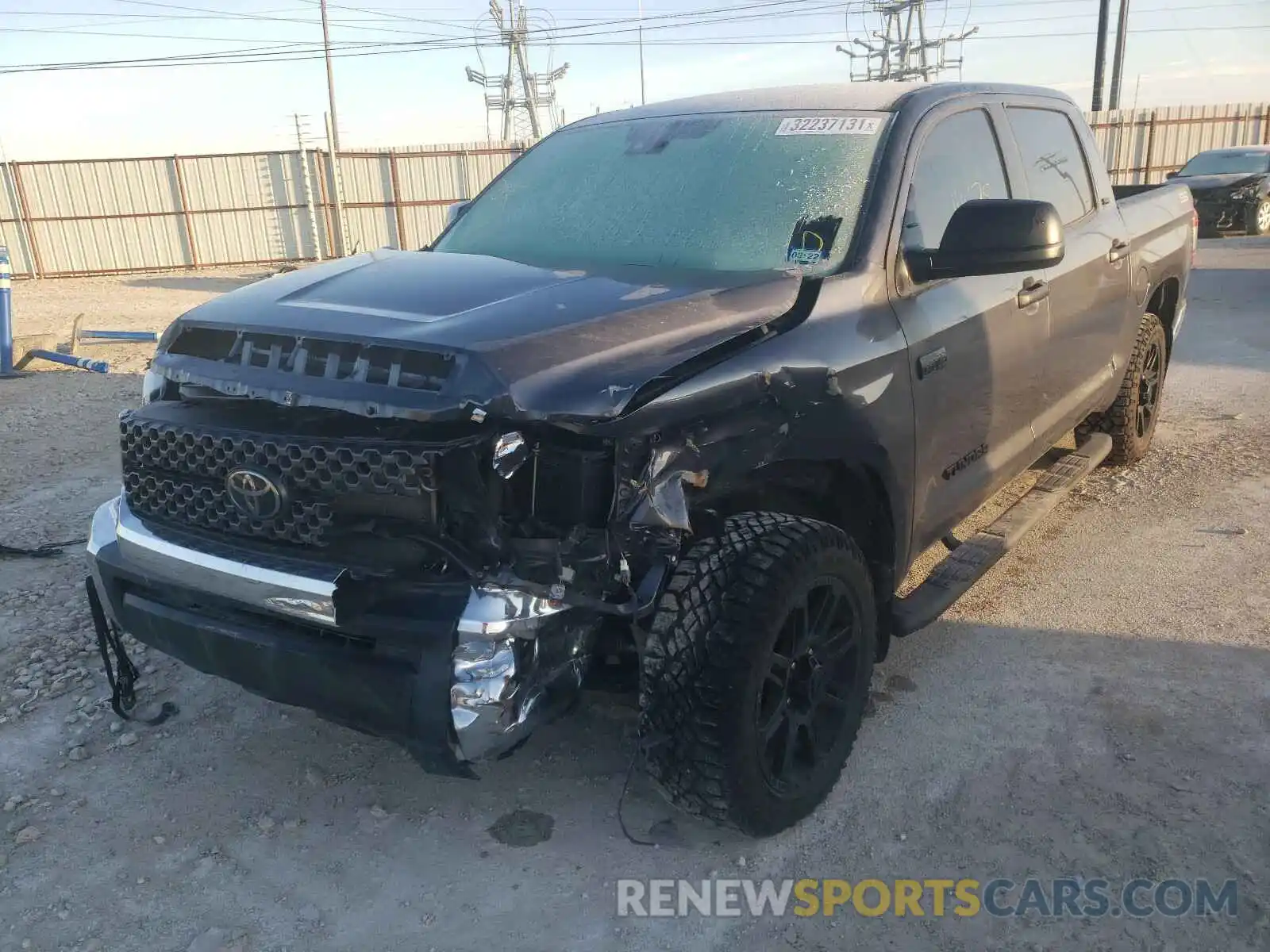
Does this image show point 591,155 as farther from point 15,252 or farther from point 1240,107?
point 1240,107

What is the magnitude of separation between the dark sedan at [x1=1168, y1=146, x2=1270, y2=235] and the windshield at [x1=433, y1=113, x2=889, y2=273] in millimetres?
16716

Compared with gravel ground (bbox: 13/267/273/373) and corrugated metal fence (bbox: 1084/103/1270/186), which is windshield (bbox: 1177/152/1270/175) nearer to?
corrugated metal fence (bbox: 1084/103/1270/186)

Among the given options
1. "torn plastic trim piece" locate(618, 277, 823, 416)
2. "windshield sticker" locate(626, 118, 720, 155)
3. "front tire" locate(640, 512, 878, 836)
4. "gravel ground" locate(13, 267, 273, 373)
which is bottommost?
"gravel ground" locate(13, 267, 273, 373)

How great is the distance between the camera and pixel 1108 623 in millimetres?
3848

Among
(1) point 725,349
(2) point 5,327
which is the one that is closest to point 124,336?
(2) point 5,327

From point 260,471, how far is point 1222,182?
18.9 metres

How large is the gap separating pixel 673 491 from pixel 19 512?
14.8 ft

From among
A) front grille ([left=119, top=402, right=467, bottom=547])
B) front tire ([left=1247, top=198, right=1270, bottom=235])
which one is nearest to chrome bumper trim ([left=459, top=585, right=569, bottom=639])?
front grille ([left=119, top=402, right=467, bottom=547])

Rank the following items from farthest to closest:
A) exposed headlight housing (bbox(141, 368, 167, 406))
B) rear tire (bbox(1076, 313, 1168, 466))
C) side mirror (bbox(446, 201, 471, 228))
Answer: rear tire (bbox(1076, 313, 1168, 466)) → side mirror (bbox(446, 201, 471, 228)) → exposed headlight housing (bbox(141, 368, 167, 406))

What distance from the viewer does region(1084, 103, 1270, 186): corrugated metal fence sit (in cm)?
2455

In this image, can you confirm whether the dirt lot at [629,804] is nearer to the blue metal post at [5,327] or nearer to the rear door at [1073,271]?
the rear door at [1073,271]

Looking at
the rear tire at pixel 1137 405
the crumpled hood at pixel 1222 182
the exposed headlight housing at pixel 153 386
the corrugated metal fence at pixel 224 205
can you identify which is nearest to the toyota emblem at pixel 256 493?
the exposed headlight housing at pixel 153 386

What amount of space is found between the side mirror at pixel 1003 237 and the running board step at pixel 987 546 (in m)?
1.07

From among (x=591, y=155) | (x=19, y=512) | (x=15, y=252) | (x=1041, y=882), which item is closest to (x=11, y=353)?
(x=19, y=512)
